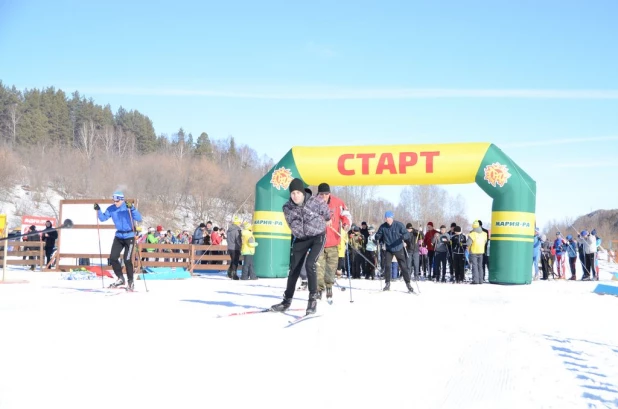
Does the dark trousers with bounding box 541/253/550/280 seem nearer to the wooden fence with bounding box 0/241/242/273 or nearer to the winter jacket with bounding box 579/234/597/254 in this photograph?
the winter jacket with bounding box 579/234/597/254

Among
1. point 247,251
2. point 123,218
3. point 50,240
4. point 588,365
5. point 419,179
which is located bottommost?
point 588,365

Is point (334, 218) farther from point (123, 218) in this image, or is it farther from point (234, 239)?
point (234, 239)

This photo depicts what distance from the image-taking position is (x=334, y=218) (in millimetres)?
11648

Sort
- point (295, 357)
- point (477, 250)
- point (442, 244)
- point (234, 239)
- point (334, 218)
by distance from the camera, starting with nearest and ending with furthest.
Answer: point (295, 357), point (334, 218), point (477, 250), point (234, 239), point (442, 244)

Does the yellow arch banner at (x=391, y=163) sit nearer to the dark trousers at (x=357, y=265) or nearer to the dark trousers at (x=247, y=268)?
the dark trousers at (x=247, y=268)

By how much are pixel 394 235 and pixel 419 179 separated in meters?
4.72

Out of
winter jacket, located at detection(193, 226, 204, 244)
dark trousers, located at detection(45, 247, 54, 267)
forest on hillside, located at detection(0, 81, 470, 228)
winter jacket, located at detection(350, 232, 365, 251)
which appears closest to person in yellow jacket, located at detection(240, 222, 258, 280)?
winter jacket, located at detection(350, 232, 365, 251)

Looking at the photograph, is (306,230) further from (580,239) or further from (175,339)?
(580,239)

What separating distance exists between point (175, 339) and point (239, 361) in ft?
3.91

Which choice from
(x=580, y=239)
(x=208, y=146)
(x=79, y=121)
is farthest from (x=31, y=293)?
(x=208, y=146)

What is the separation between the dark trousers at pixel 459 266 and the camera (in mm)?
19764

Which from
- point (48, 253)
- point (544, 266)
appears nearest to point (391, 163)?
point (544, 266)

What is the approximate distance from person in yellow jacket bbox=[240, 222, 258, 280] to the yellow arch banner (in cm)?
230

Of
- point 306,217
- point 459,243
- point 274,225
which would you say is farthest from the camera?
point 459,243
